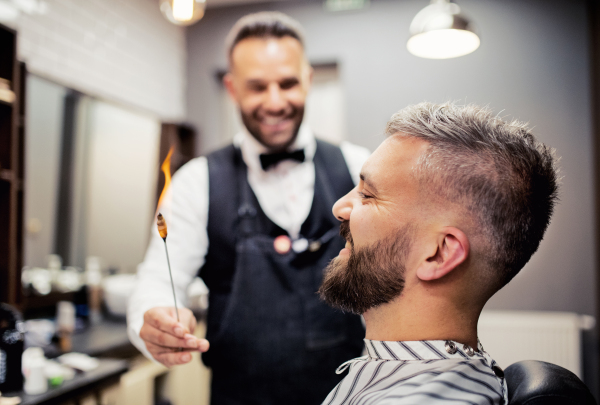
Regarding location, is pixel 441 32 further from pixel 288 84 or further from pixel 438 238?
pixel 438 238

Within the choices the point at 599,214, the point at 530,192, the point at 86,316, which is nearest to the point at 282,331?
the point at 530,192

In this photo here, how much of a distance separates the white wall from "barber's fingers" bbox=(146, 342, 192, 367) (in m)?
2.13

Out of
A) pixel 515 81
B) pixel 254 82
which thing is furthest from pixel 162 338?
pixel 515 81

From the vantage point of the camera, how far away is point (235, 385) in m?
1.54

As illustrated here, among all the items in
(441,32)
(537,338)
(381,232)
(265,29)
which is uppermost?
(441,32)

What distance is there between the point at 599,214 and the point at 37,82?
13.8 feet

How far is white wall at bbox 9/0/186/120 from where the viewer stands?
282 centimetres

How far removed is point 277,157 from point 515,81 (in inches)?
122

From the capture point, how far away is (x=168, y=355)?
3.73ft

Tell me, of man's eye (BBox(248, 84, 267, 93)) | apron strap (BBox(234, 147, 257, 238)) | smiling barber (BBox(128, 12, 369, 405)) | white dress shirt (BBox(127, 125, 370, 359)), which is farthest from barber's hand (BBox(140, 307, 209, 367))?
man's eye (BBox(248, 84, 267, 93))

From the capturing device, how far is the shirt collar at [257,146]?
175cm

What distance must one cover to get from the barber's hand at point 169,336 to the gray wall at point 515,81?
9.81 ft

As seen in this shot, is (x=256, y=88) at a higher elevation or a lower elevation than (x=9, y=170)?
higher

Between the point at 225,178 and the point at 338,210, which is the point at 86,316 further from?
the point at 338,210
